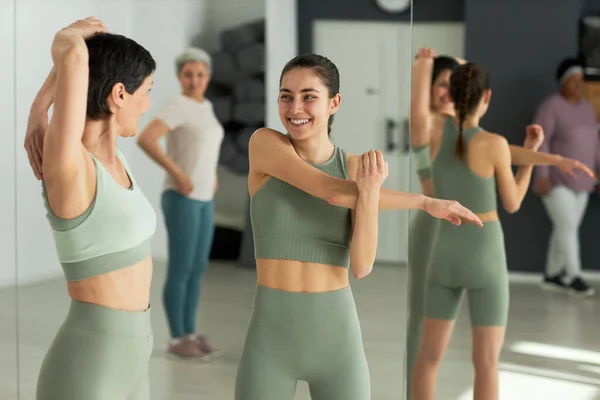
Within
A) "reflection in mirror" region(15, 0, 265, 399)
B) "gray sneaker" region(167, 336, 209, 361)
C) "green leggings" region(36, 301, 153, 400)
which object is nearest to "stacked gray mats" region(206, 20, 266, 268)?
"reflection in mirror" region(15, 0, 265, 399)

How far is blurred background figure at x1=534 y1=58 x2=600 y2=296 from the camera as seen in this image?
3205mm

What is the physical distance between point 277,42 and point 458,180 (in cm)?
71

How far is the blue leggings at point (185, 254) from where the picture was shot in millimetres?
2305

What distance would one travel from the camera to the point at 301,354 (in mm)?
1719

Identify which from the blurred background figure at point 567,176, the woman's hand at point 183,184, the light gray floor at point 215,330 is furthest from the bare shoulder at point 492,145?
the woman's hand at point 183,184

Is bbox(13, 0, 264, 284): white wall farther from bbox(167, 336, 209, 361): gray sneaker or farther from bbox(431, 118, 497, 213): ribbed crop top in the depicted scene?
bbox(431, 118, 497, 213): ribbed crop top

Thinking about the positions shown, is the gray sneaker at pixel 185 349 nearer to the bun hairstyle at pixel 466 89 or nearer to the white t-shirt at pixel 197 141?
the white t-shirt at pixel 197 141

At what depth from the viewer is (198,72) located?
232 centimetres

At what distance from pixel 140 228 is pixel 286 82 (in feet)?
1.35

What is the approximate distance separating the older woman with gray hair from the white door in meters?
0.34

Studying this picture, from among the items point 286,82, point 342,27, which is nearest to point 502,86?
point 342,27

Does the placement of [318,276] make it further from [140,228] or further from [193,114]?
[193,114]

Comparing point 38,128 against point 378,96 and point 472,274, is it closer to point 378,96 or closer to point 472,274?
point 378,96

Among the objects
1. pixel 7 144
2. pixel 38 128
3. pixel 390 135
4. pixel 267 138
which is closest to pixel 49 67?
pixel 7 144
